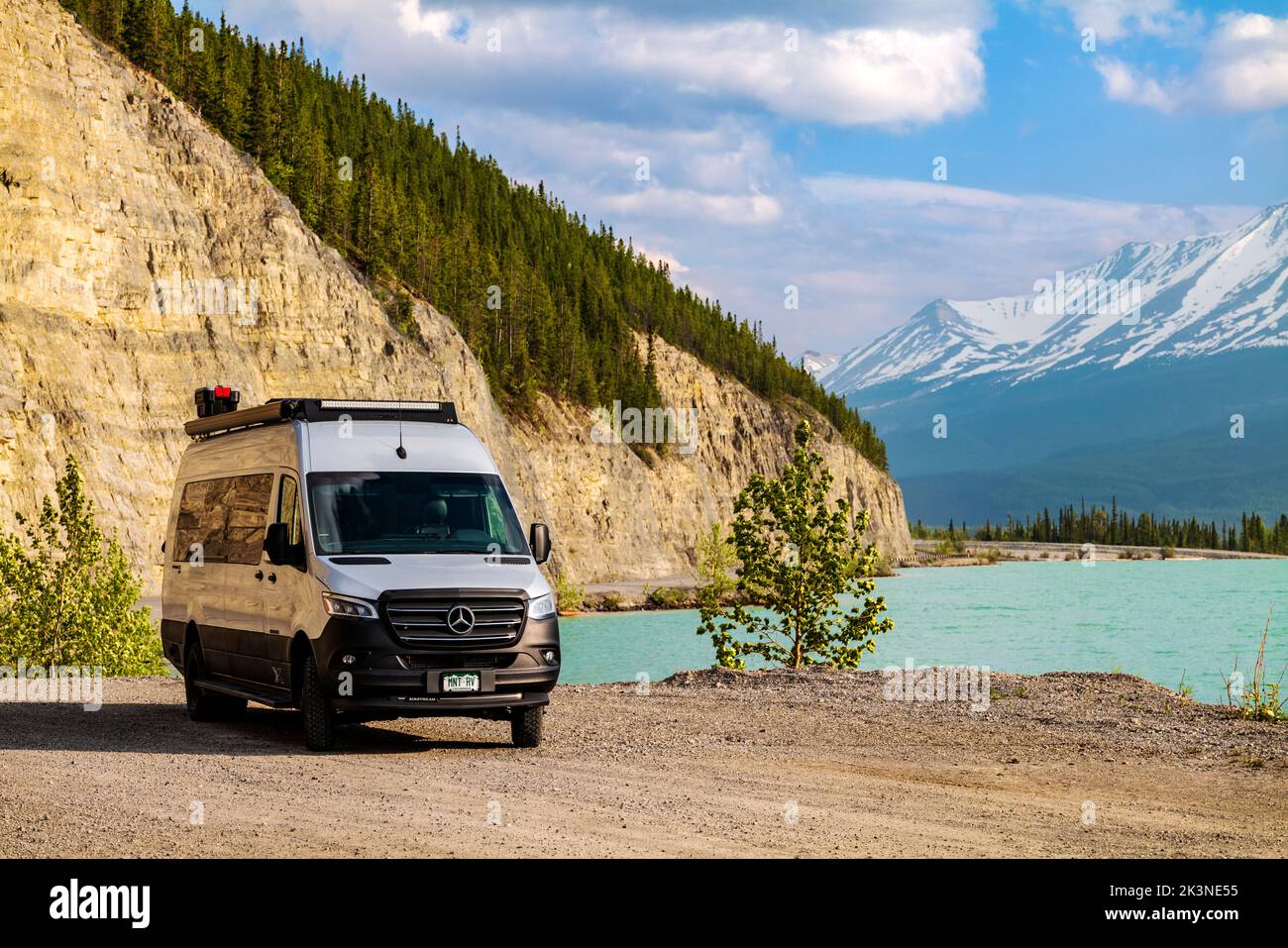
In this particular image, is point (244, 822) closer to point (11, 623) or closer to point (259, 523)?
point (259, 523)

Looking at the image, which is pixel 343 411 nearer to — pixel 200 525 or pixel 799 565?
pixel 200 525

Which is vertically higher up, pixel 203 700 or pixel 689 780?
pixel 203 700

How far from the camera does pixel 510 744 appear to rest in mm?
14953

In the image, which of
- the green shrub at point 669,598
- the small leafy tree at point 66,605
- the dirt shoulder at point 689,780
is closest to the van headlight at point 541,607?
the dirt shoulder at point 689,780

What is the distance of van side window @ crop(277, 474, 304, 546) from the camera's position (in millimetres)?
14375

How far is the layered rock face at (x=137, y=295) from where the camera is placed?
52156 millimetres

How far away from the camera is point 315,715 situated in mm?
13969


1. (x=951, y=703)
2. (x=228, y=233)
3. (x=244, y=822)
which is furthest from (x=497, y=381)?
(x=244, y=822)

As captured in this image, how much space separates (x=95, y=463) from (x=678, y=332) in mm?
93469

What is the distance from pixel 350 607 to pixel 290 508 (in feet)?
6.24

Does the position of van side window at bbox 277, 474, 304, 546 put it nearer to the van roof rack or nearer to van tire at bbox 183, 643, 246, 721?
the van roof rack

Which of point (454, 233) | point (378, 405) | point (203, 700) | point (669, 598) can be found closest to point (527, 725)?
point (378, 405)

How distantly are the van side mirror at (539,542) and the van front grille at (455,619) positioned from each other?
0.77 metres

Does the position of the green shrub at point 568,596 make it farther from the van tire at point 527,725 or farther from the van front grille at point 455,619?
the van front grille at point 455,619
